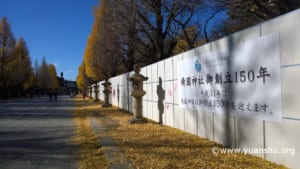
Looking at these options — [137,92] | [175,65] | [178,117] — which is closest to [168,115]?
[178,117]

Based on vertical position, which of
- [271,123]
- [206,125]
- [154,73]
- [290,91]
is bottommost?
[206,125]

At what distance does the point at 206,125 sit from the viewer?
7340 mm

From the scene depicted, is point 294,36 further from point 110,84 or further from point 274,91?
point 110,84

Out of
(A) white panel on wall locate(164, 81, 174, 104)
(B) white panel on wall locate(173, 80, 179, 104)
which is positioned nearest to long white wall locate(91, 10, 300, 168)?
(B) white panel on wall locate(173, 80, 179, 104)

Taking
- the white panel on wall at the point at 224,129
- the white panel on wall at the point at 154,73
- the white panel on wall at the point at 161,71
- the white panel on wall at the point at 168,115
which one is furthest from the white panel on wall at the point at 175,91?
the white panel on wall at the point at 224,129

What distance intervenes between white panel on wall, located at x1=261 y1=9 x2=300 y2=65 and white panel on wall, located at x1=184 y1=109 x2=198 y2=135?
3.56m

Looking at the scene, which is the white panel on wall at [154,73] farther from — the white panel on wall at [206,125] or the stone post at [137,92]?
the white panel on wall at [206,125]

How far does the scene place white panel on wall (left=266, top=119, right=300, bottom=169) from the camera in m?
4.43

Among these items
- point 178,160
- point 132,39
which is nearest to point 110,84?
point 132,39

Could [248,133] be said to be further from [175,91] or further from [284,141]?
[175,91]

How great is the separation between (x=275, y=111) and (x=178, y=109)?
4540 millimetres

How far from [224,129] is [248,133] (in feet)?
3.00

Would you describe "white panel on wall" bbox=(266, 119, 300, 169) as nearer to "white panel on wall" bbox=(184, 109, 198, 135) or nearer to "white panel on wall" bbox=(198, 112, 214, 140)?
"white panel on wall" bbox=(198, 112, 214, 140)

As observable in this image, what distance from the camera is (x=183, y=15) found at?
1461 cm
